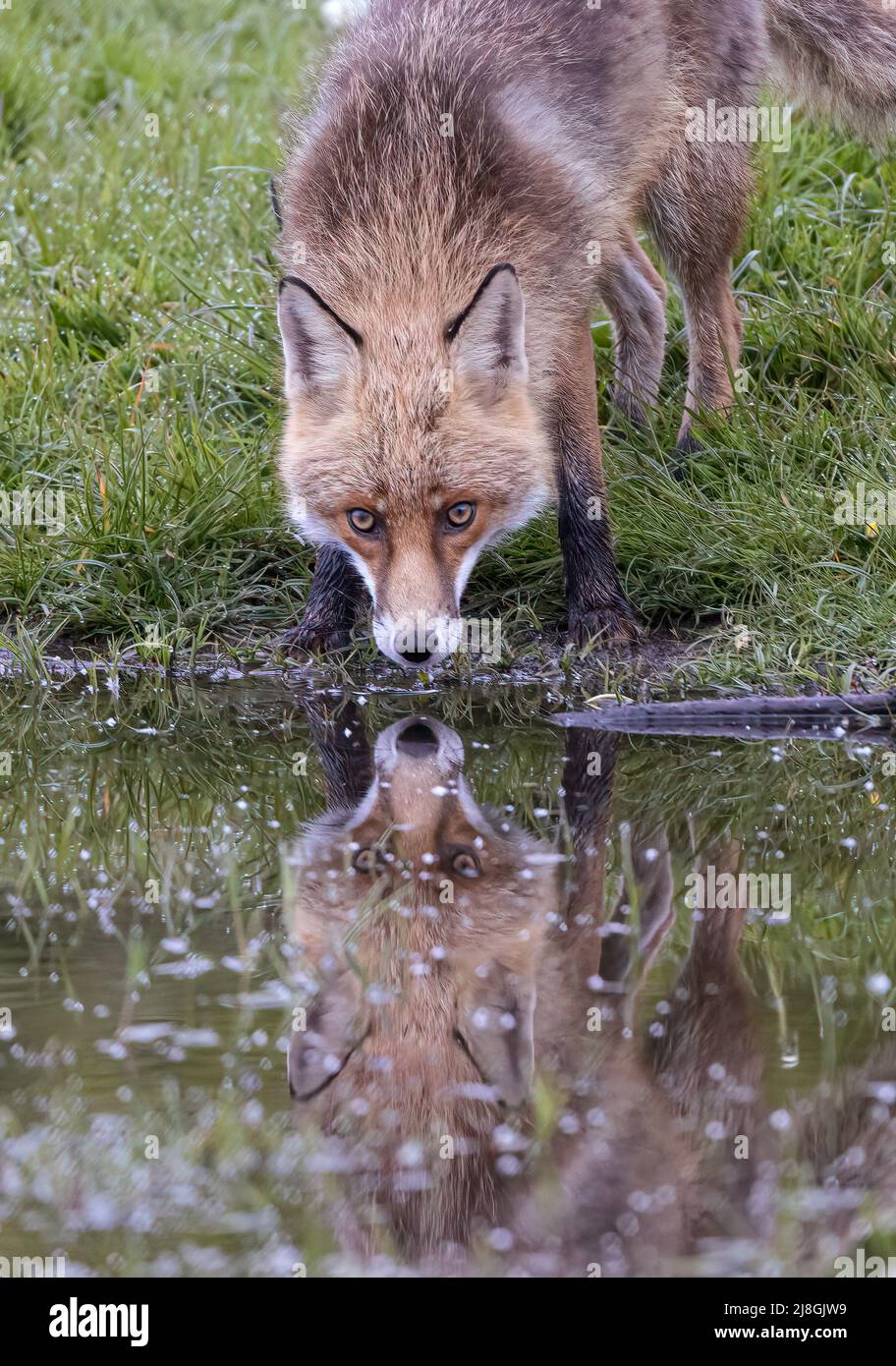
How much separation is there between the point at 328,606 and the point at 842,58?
3.28 meters

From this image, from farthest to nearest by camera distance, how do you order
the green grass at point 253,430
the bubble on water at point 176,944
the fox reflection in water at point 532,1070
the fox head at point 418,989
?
1. the green grass at point 253,430
2. the bubble on water at point 176,944
3. the fox head at point 418,989
4. the fox reflection in water at point 532,1070

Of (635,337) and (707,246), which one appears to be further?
(635,337)

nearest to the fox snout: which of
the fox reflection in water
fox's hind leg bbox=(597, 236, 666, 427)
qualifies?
the fox reflection in water

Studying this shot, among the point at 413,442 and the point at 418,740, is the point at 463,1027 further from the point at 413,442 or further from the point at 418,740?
the point at 413,442

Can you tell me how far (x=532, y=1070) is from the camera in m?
2.81

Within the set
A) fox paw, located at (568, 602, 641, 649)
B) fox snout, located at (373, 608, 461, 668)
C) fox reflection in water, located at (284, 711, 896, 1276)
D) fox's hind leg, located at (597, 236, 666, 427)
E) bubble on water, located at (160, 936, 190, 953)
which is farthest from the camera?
fox's hind leg, located at (597, 236, 666, 427)

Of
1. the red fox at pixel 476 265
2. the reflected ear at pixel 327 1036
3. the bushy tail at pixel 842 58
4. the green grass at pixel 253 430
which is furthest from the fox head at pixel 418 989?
the bushy tail at pixel 842 58

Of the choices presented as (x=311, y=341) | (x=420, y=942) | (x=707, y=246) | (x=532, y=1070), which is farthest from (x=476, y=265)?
(x=532, y=1070)

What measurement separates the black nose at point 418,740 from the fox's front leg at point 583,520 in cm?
83

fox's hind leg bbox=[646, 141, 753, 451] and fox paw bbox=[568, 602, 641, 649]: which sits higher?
fox's hind leg bbox=[646, 141, 753, 451]

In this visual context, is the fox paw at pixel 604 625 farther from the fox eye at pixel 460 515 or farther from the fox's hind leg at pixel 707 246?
the fox's hind leg at pixel 707 246

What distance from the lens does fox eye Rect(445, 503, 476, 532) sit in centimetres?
467

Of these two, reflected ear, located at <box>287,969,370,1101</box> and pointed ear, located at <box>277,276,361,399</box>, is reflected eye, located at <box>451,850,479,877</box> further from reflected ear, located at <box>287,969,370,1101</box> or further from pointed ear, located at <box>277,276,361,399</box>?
pointed ear, located at <box>277,276,361,399</box>

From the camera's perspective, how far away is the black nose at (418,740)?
4.64 m
